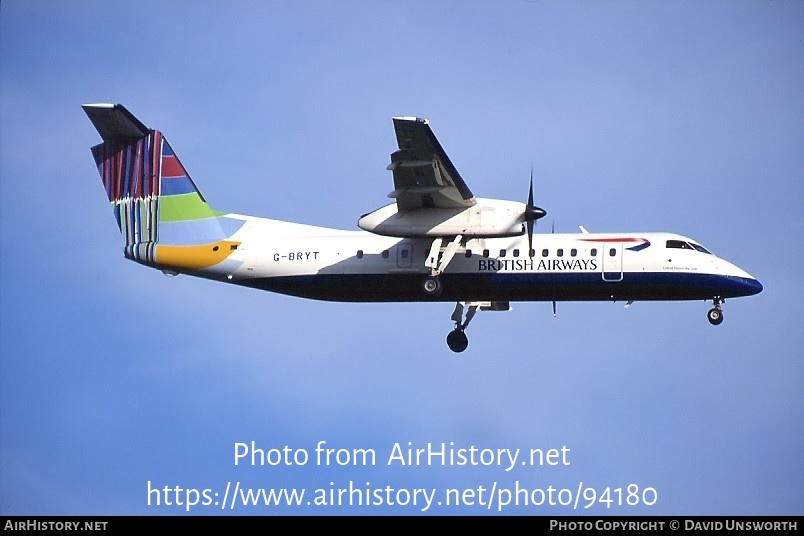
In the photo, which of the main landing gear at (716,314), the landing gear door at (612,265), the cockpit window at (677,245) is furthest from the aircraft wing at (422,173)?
the main landing gear at (716,314)

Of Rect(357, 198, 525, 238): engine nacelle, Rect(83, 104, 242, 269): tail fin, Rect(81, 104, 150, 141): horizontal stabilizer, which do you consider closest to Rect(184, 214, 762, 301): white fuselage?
Rect(357, 198, 525, 238): engine nacelle

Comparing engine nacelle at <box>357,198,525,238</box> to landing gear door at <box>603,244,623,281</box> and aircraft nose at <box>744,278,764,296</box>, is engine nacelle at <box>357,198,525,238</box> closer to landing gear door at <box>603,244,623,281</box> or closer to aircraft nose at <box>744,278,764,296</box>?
landing gear door at <box>603,244,623,281</box>

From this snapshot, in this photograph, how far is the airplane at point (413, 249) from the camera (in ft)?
100

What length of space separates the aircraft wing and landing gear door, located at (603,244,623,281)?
3.31 m

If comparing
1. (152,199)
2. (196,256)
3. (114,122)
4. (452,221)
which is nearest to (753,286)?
(452,221)

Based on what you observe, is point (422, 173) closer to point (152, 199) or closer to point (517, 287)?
point (517, 287)

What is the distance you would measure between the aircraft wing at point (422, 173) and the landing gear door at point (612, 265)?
3.31 metres

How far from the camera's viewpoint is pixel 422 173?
97.1 ft

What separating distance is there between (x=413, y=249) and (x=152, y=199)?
6.60 m

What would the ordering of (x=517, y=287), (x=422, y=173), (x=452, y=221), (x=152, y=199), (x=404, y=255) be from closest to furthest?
(x=422, y=173)
(x=452, y=221)
(x=517, y=287)
(x=404, y=255)
(x=152, y=199)
